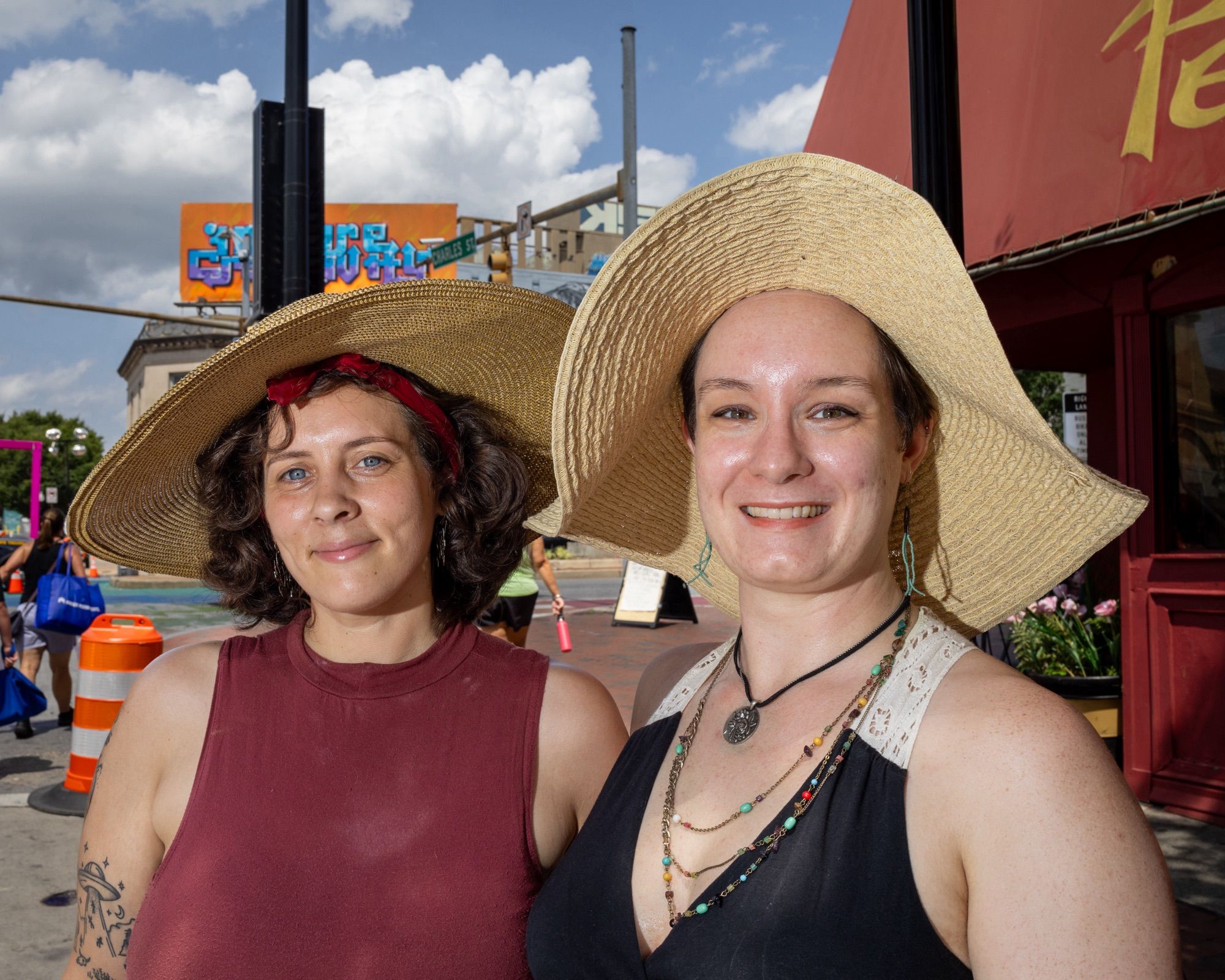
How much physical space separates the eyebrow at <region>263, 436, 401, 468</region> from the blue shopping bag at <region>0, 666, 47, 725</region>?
20.3 ft

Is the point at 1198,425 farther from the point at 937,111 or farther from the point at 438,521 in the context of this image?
the point at 438,521

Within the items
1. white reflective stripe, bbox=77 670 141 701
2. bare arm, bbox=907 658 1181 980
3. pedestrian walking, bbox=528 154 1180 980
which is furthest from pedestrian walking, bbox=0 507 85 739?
bare arm, bbox=907 658 1181 980

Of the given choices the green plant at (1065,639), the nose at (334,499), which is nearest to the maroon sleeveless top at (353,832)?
the nose at (334,499)

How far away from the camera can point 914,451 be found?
1871mm

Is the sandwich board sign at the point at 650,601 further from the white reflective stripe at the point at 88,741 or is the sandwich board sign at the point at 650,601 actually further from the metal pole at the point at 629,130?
the white reflective stripe at the point at 88,741

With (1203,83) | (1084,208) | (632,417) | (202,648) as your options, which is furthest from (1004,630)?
(202,648)

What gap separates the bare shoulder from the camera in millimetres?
2186

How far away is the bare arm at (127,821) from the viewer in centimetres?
195

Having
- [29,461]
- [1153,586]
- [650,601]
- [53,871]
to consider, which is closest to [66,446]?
[29,461]

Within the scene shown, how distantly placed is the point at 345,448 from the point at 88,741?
4.93m

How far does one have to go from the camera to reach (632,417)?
219 cm

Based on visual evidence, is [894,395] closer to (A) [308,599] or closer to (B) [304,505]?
(B) [304,505]

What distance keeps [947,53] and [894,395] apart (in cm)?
99

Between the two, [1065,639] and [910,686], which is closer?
[910,686]
